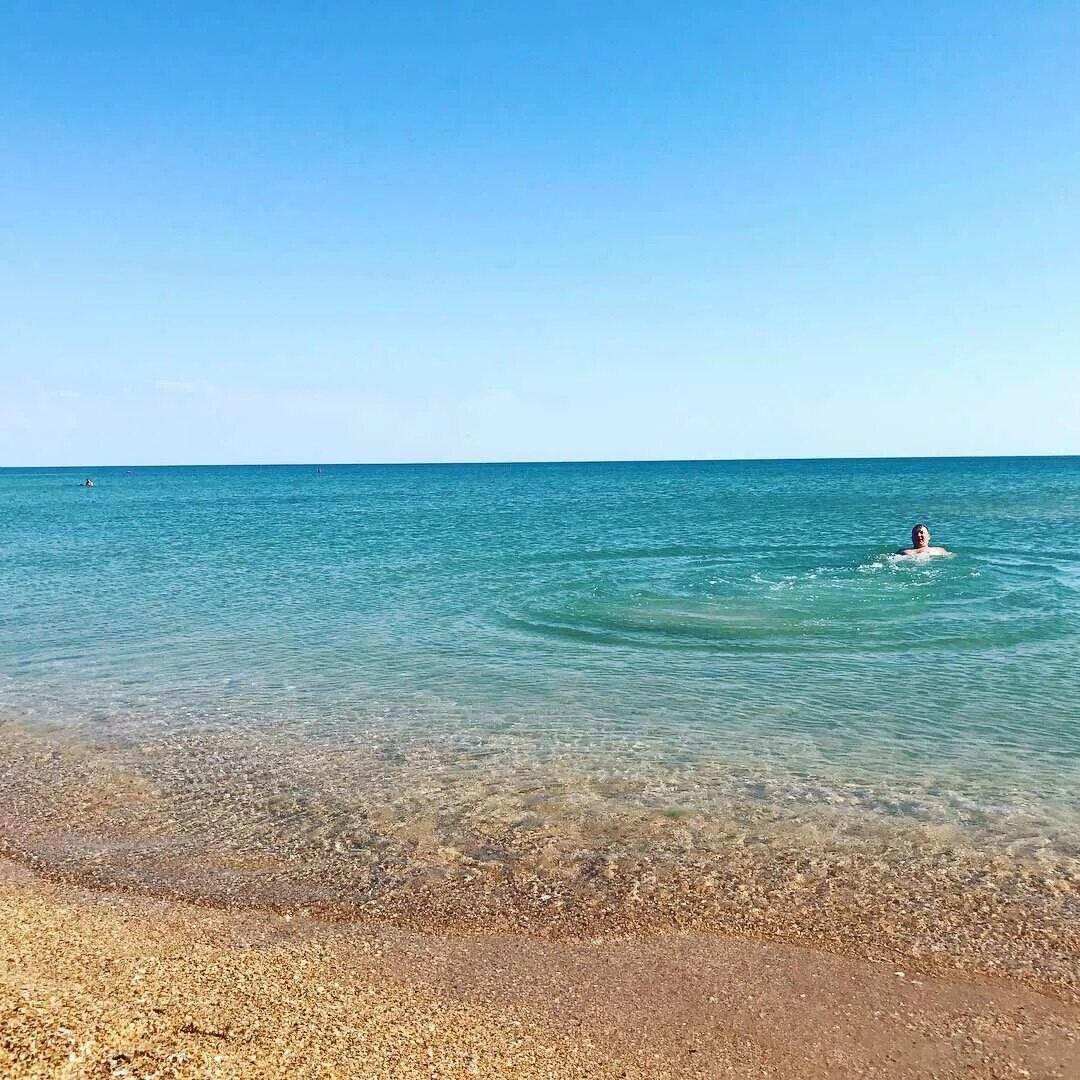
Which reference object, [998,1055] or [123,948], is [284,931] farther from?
[998,1055]

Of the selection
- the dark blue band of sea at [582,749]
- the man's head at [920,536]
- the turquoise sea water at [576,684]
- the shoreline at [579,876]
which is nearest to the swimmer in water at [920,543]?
the man's head at [920,536]

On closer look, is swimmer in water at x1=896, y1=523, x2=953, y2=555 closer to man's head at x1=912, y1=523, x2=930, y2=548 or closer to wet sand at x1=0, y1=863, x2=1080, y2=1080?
man's head at x1=912, y1=523, x2=930, y2=548

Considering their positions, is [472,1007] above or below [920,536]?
below

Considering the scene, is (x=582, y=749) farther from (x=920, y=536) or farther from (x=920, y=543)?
(x=920, y=543)

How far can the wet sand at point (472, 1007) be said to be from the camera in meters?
5.62

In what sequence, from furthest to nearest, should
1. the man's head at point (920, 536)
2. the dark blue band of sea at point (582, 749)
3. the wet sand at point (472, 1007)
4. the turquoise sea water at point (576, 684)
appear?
1. the man's head at point (920, 536)
2. the turquoise sea water at point (576, 684)
3. the dark blue band of sea at point (582, 749)
4. the wet sand at point (472, 1007)

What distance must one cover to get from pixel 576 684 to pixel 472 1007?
9554 mm

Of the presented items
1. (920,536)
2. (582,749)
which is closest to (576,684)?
(582,749)

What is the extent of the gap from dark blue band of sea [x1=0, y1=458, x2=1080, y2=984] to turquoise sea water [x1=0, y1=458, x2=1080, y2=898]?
0.24ft

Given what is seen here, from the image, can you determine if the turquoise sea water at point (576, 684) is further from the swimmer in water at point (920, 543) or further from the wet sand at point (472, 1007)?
the wet sand at point (472, 1007)

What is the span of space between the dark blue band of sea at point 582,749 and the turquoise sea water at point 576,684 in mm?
73

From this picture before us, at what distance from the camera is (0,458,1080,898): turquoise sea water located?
1062 centimetres

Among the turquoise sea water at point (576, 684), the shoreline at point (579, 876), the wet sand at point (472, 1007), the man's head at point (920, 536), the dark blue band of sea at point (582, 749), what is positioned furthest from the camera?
the man's head at point (920, 536)

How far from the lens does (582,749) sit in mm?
12312
